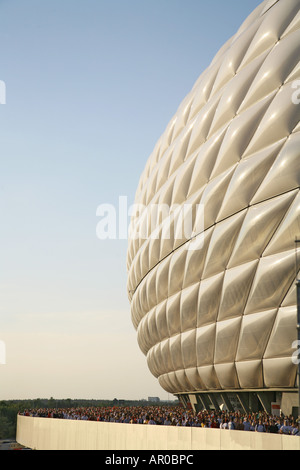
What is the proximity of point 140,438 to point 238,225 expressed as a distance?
7242 millimetres

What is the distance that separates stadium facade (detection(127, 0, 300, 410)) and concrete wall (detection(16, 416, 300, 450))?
11.6 feet

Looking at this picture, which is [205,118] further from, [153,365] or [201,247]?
[153,365]

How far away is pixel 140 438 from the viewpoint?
18.5m

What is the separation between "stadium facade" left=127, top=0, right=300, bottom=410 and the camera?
1719 cm

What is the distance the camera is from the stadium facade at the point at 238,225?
56.4 feet

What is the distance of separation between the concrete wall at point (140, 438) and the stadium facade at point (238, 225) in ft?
11.6

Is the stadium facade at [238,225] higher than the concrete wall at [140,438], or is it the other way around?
the stadium facade at [238,225]

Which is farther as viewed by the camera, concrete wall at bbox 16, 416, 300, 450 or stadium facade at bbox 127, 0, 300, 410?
stadium facade at bbox 127, 0, 300, 410

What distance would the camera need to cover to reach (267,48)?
65.0ft

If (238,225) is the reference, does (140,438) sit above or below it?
below

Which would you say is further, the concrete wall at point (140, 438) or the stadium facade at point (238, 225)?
the stadium facade at point (238, 225)

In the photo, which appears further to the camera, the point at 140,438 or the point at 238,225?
the point at 238,225
